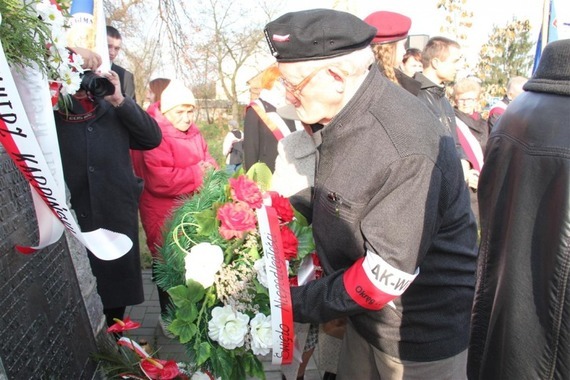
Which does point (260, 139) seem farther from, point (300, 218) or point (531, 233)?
point (531, 233)

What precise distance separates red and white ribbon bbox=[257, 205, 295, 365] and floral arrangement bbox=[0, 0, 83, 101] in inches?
33.2

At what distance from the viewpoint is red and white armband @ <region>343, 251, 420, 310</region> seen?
1571mm

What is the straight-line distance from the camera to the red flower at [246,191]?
6.49 feet

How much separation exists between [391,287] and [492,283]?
0.34 m

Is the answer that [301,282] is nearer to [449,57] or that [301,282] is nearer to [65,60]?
[65,60]

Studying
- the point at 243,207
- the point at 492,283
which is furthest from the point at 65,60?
the point at 492,283

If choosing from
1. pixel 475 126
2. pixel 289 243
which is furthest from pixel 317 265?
pixel 475 126

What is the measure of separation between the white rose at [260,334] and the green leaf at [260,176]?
610 millimetres

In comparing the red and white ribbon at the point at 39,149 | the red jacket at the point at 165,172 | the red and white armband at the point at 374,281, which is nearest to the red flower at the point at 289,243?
the red and white armband at the point at 374,281

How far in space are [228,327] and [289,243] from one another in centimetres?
39

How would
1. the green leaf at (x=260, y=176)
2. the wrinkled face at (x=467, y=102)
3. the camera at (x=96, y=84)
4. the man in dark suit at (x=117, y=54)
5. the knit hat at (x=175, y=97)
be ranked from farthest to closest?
the wrinkled face at (x=467, y=102) → the man in dark suit at (x=117, y=54) → the knit hat at (x=175, y=97) → the camera at (x=96, y=84) → the green leaf at (x=260, y=176)

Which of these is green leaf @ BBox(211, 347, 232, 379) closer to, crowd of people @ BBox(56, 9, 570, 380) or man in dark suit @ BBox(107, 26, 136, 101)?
crowd of people @ BBox(56, 9, 570, 380)

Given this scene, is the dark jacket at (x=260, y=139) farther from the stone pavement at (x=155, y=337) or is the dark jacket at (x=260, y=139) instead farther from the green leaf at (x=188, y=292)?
the green leaf at (x=188, y=292)

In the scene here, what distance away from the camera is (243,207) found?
194 centimetres
